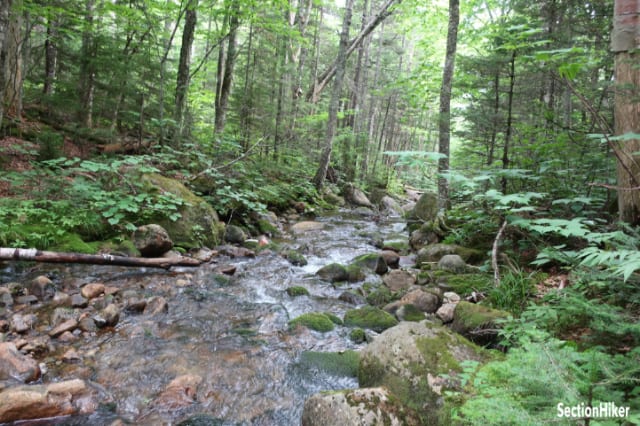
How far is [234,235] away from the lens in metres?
9.01

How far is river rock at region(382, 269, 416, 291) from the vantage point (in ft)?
21.6

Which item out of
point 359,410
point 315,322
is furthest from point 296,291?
point 359,410

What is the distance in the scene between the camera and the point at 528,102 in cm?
963

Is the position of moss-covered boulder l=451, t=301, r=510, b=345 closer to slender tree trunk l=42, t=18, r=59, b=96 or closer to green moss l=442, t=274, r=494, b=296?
green moss l=442, t=274, r=494, b=296

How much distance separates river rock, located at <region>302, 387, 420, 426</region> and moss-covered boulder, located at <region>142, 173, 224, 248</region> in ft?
18.5

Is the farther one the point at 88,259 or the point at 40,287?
the point at 88,259

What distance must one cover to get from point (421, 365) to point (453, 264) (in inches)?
151

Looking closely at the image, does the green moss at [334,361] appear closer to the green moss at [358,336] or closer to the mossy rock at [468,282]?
the green moss at [358,336]

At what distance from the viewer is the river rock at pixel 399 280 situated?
259 inches

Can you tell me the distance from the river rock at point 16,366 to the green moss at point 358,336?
3.44 meters

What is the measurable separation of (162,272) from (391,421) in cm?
515

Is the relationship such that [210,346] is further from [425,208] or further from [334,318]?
[425,208]

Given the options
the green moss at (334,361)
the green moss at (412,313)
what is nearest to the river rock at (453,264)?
the green moss at (412,313)

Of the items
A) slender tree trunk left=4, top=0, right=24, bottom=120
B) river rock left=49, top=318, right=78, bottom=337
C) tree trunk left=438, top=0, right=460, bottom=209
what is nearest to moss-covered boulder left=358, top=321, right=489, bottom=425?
river rock left=49, top=318, right=78, bottom=337
